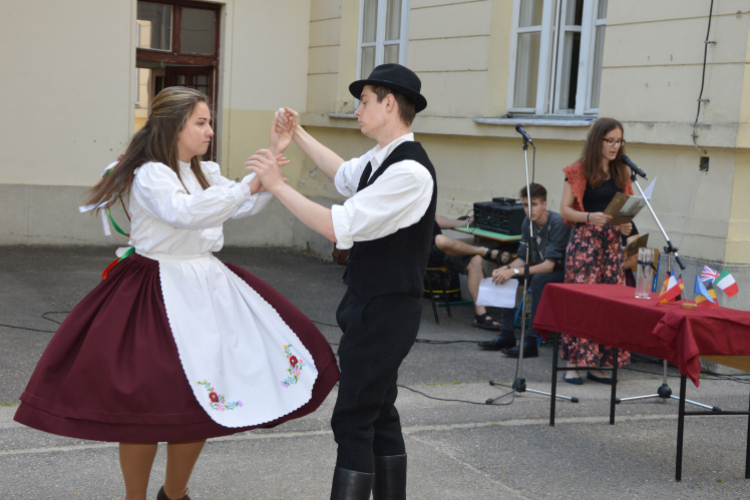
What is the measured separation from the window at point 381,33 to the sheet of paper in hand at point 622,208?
16.1 feet

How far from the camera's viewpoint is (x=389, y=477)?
3100 mm

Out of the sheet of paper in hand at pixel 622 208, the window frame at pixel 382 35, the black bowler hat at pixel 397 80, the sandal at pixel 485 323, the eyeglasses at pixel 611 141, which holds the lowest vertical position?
the sandal at pixel 485 323

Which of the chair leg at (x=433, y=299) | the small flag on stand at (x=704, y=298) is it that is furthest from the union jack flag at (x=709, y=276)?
the chair leg at (x=433, y=299)

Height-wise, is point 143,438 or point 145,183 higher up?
point 145,183

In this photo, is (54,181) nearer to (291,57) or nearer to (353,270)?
(291,57)

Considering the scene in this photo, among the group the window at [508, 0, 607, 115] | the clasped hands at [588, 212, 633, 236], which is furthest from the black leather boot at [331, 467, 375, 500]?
the window at [508, 0, 607, 115]

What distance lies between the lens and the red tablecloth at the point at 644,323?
12.6ft

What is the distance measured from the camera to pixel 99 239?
1061 cm

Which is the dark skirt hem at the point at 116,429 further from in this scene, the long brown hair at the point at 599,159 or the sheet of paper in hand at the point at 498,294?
the sheet of paper in hand at the point at 498,294

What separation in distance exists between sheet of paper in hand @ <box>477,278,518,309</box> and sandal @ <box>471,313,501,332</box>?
667 mm

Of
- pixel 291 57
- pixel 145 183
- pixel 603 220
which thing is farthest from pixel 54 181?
pixel 145 183

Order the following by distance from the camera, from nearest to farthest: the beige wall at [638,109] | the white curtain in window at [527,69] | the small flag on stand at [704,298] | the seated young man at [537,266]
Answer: the small flag on stand at [704,298], the beige wall at [638,109], the seated young man at [537,266], the white curtain in window at [527,69]

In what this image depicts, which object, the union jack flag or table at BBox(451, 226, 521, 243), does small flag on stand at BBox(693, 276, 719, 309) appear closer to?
the union jack flag

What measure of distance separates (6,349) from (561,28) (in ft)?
18.9
